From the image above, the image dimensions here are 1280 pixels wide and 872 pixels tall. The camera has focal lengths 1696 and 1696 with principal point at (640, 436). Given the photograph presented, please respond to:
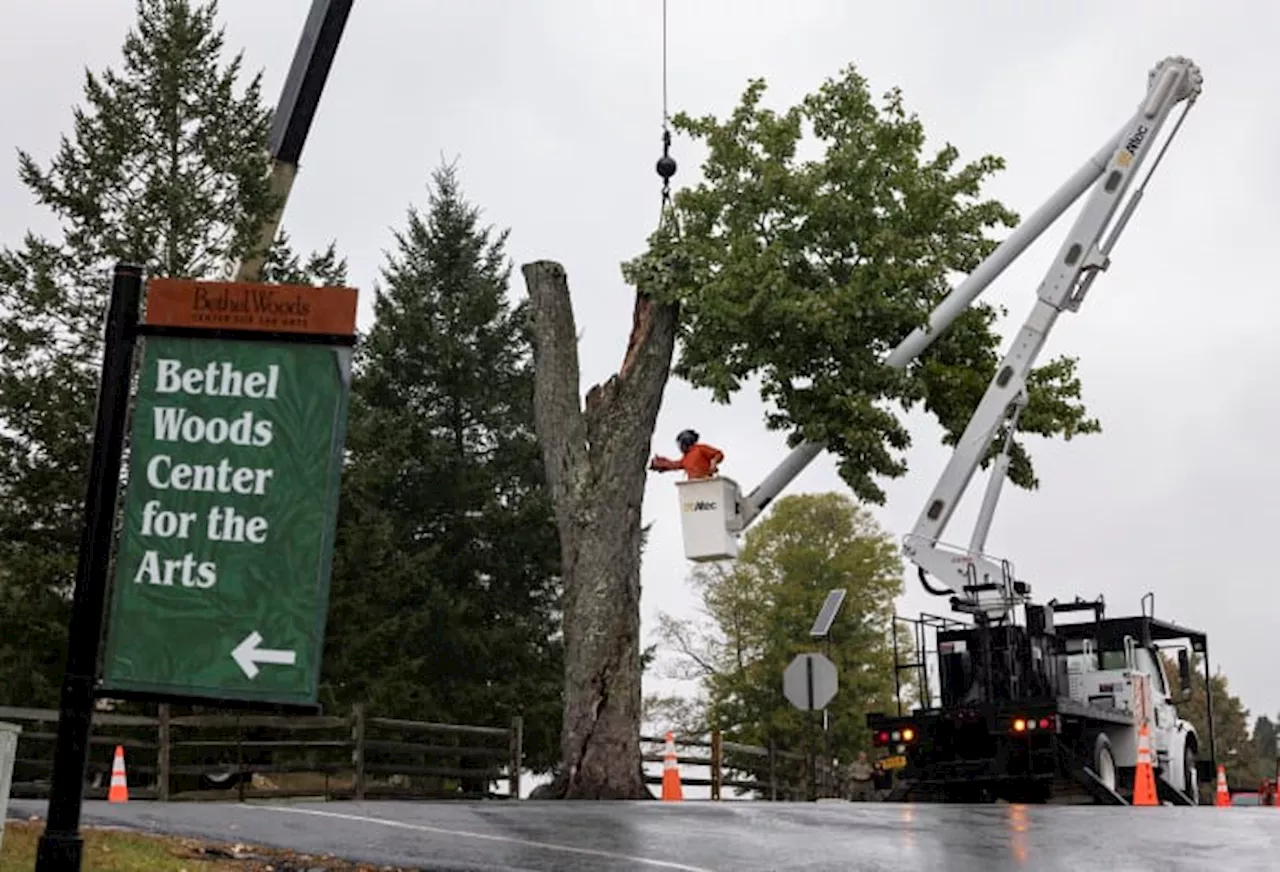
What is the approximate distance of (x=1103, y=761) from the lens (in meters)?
21.1

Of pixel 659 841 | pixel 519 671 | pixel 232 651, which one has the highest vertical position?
pixel 519 671

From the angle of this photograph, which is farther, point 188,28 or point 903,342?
point 188,28

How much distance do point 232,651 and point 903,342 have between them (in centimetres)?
1694

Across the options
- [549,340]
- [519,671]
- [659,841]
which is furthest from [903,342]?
[519,671]

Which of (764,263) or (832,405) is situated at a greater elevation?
(764,263)

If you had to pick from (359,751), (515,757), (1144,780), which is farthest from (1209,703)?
(359,751)

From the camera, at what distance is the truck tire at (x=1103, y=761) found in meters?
20.9

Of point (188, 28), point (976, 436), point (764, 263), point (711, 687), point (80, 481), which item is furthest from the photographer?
point (711, 687)

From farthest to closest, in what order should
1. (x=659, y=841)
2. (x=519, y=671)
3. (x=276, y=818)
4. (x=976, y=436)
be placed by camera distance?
1. (x=519, y=671)
2. (x=976, y=436)
3. (x=276, y=818)
4. (x=659, y=841)

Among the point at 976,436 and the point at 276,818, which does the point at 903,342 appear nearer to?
→ the point at 976,436

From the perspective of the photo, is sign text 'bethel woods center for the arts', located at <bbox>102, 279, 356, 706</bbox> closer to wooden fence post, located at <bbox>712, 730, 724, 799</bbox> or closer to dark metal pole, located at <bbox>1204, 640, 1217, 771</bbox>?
dark metal pole, located at <bbox>1204, 640, 1217, 771</bbox>

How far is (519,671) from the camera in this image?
114ft

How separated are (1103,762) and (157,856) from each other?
1455 centimetres

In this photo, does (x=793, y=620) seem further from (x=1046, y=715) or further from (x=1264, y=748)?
(x=1264, y=748)
